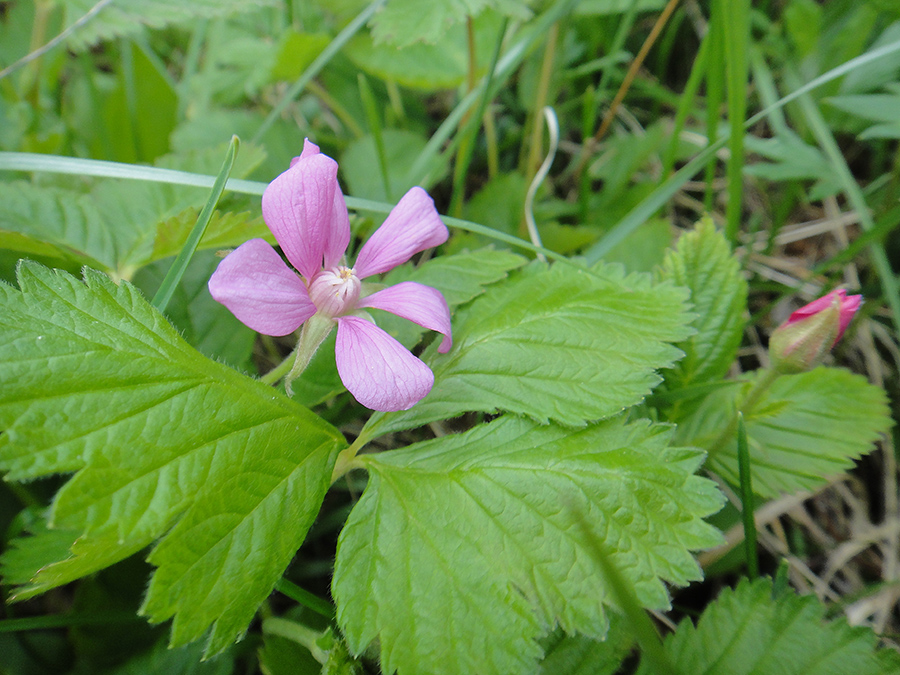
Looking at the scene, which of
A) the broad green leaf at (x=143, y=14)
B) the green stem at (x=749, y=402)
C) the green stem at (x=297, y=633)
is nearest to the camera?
the green stem at (x=297, y=633)

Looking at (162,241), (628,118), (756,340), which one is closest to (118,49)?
(162,241)

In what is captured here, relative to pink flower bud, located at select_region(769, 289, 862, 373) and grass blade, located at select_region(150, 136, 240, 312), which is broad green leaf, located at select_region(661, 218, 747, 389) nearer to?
pink flower bud, located at select_region(769, 289, 862, 373)

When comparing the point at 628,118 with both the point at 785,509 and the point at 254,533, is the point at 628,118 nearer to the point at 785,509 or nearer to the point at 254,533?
the point at 785,509

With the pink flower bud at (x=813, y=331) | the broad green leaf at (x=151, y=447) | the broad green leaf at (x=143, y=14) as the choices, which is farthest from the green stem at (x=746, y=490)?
the broad green leaf at (x=143, y=14)

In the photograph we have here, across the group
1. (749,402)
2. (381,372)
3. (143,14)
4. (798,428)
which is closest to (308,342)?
(381,372)

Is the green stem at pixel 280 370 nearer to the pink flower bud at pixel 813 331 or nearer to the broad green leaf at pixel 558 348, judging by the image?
the broad green leaf at pixel 558 348

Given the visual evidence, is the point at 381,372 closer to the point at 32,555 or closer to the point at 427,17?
the point at 32,555
